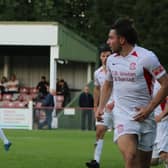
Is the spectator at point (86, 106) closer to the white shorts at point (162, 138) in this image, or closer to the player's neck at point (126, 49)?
the white shorts at point (162, 138)

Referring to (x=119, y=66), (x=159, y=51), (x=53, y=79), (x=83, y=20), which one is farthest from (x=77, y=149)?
(x=83, y=20)

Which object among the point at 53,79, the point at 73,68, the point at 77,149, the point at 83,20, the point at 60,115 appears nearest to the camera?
the point at 77,149

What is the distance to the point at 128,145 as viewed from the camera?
28.0 ft

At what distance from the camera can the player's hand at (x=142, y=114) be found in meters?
8.62

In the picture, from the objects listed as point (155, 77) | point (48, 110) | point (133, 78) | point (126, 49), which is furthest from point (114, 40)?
point (48, 110)

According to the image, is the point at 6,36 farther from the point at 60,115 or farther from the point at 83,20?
the point at 83,20

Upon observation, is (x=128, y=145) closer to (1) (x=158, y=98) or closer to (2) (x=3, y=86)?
(1) (x=158, y=98)

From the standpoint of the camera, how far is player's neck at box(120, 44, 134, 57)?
28.6 ft

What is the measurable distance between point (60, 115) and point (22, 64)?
42.8 feet

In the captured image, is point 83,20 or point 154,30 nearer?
point 154,30

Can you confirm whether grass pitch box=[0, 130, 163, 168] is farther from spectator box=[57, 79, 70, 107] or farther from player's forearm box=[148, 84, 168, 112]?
spectator box=[57, 79, 70, 107]

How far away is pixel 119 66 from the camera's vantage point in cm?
877

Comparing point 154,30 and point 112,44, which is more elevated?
point 154,30

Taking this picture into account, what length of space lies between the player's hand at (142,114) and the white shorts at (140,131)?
66 mm
